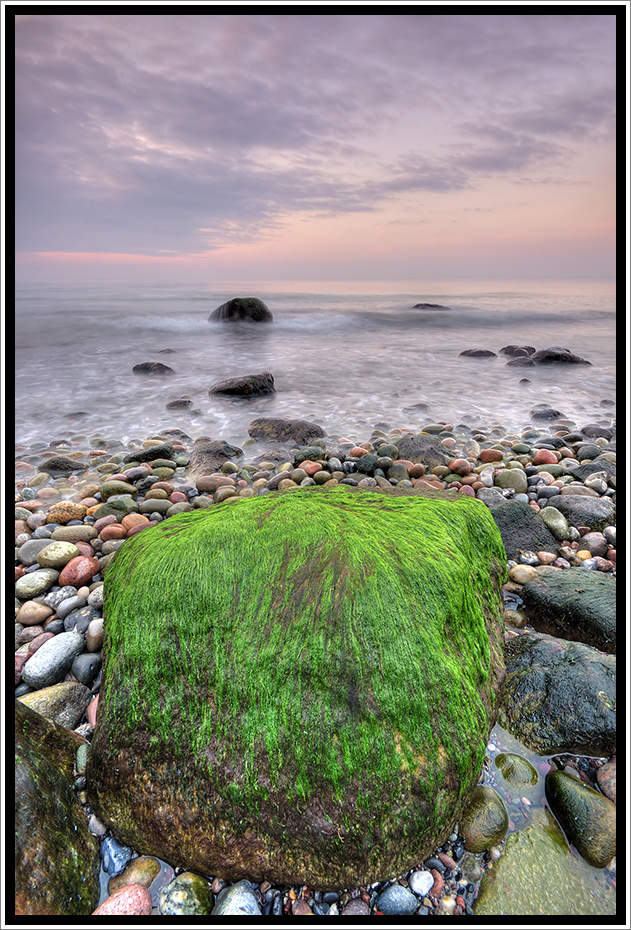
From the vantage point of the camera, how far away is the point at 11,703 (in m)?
1.73

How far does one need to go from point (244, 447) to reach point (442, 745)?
510 cm

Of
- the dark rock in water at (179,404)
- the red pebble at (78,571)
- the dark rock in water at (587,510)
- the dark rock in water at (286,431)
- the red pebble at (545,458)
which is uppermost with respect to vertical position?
the dark rock in water at (179,404)

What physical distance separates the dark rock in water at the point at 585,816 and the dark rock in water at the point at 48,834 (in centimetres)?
188

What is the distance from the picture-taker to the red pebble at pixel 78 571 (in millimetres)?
3391

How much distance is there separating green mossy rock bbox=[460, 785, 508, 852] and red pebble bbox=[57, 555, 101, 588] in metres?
2.78

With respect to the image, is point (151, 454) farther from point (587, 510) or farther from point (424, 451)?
point (587, 510)

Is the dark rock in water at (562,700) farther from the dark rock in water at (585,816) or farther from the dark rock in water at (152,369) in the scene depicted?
the dark rock in water at (152,369)

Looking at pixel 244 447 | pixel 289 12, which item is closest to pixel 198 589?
pixel 289 12

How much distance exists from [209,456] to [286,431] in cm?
130

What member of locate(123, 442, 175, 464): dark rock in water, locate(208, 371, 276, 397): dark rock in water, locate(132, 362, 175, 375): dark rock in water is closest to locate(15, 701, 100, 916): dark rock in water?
locate(123, 442, 175, 464): dark rock in water

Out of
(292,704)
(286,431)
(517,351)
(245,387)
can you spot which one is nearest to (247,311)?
(517,351)

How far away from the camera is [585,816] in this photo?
1951mm

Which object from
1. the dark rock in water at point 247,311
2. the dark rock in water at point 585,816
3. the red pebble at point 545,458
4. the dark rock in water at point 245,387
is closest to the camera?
the dark rock in water at point 585,816

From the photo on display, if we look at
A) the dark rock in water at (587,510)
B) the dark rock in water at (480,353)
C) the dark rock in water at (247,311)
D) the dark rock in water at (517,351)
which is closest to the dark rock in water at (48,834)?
the dark rock in water at (587,510)
